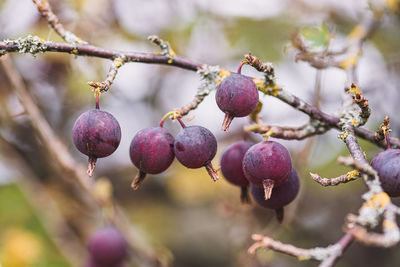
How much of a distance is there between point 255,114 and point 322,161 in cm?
228

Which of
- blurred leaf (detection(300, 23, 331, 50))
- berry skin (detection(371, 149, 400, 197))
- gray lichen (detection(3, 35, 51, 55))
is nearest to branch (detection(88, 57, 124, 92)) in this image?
gray lichen (detection(3, 35, 51, 55))

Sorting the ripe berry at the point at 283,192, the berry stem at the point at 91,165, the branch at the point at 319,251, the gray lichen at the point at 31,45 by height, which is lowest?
the branch at the point at 319,251

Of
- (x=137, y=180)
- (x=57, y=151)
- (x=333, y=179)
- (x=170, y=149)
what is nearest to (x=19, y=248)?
(x=57, y=151)

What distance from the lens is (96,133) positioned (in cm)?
130

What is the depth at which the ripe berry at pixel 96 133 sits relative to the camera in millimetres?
1305

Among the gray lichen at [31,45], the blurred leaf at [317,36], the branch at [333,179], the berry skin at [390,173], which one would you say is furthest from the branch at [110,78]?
the blurred leaf at [317,36]

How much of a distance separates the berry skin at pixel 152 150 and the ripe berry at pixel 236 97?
200mm

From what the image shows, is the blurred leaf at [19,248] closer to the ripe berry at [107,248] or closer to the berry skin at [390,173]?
the ripe berry at [107,248]

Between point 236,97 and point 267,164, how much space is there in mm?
220

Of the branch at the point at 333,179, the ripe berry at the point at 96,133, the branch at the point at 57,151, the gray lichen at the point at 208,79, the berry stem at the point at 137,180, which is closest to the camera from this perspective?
the branch at the point at 333,179

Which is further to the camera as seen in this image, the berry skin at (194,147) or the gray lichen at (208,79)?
the gray lichen at (208,79)

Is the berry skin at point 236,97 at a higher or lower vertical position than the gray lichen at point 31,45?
lower

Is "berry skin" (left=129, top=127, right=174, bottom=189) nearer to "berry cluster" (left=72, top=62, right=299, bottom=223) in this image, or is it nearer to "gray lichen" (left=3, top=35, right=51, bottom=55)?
"berry cluster" (left=72, top=62, right=299, bottom=223)

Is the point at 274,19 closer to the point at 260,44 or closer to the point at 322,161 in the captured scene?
the point at 260,44
